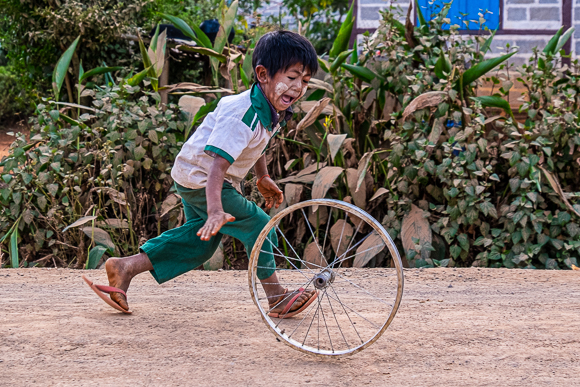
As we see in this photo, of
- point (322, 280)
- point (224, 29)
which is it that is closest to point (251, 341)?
point (322, 280)

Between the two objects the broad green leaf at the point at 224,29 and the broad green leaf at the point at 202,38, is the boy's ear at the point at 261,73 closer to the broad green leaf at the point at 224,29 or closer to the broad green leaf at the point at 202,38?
the broad green leaf at the point at 224,29

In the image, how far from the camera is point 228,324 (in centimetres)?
252

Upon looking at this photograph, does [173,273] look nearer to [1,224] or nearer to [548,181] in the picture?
[1,224]

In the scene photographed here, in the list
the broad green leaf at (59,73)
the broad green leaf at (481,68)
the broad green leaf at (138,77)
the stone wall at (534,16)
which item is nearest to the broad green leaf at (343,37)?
the broad green leaf at (481,68)

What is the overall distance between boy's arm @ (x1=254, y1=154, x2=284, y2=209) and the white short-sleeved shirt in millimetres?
158

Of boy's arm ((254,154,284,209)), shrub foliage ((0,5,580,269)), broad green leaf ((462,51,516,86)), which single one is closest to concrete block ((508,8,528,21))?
shrub foliage ((0,5,580,269))

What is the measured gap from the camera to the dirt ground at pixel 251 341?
191 cm

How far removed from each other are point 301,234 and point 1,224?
2299mm

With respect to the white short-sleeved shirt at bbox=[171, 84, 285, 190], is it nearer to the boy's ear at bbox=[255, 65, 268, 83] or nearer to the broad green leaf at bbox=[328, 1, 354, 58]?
the boy's ear at bbox=[255, 65, 268, 83]

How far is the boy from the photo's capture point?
7.06ft

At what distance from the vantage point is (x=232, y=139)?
2156mm

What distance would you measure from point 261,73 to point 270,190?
62cm

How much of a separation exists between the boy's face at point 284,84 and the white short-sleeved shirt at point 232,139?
0.03 meters

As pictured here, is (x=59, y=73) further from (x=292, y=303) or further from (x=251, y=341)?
(x=251, y=341)
